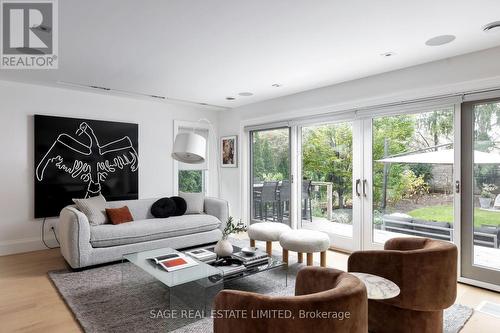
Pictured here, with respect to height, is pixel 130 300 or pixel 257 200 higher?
pixel 257 200

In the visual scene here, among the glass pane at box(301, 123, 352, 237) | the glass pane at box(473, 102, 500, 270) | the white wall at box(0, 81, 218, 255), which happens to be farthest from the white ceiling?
the glass pane at box(301, 123, 352, 237)

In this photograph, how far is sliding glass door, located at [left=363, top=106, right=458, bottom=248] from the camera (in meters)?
3.38

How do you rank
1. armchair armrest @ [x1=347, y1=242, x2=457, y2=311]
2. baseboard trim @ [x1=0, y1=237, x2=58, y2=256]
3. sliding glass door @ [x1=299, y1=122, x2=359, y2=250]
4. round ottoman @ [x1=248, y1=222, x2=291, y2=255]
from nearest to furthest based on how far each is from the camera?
armchair armrest @ [x1=347, y1=242, x2=457, y2=311]
round ottoman @ [x1=248, y1=222, x2=291, y2=255]
baseboard trim @ [x1=0, y1=237, x2=58, y2=256]
sliding glass door @ [x1=299, y1=122, x2=359, y2=250]

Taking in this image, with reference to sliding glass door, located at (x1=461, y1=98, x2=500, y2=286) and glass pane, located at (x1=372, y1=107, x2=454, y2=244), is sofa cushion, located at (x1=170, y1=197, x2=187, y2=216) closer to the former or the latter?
glass pane, located at (x1=372, y1=107, x2=454, y2=244)

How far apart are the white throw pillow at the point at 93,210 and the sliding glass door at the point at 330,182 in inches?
116

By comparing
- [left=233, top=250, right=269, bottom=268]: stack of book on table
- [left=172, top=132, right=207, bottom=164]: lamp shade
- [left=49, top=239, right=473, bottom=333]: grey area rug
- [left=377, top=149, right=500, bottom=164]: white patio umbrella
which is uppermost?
[left=172, top=132, right=207, bottom=164]: lamp shade

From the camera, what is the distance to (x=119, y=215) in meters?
4.05

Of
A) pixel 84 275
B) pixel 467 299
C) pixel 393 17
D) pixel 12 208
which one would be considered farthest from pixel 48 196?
pixel 467 299

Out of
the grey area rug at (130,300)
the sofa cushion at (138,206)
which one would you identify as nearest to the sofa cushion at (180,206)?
the sofa cushion at (138,206)

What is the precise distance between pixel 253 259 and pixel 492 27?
2907 mm

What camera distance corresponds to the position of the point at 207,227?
453 centimetres

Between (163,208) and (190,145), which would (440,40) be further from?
(163,208)

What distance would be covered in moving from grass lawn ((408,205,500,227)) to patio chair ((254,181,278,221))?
2.27m

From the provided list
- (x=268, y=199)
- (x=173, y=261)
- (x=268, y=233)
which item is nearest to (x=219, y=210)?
(x=268, y=199)
